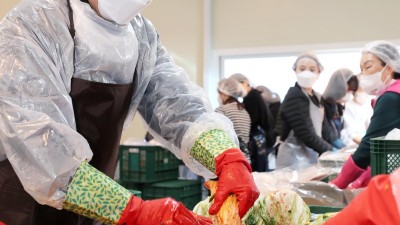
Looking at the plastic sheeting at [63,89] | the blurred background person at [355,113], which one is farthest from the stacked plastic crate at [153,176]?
the plastic sheeting at [63,89]

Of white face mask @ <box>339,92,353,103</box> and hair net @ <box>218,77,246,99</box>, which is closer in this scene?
hair net @ <box>218,77,246,99</box>

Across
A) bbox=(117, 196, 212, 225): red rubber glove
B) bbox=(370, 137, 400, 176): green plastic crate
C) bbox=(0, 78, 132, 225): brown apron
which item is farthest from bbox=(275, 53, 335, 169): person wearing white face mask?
bbox=(117, 196, 212, 225): red rubber glove

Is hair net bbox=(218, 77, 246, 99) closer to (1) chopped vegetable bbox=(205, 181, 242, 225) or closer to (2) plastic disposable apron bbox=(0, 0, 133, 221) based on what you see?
(2) plastic disposable apron bbox=(0, 0, 133, 221)

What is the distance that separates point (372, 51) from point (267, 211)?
66.0 inches

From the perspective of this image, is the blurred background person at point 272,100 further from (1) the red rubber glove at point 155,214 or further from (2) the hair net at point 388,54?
(1) the red rubber glove at point 155,214

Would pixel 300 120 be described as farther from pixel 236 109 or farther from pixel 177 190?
pixel 177 190

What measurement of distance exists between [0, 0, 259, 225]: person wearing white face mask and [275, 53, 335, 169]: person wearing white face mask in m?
2.44

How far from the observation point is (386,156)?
2.08m

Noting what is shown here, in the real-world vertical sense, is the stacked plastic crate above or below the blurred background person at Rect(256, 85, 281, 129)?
below

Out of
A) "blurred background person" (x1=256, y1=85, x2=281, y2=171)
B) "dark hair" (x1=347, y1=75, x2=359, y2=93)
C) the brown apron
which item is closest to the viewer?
the brown apron

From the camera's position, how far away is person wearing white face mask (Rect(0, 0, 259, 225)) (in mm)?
1325

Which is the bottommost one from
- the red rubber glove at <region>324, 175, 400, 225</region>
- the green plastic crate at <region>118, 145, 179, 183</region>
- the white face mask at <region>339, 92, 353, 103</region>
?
the green plastic crate at <region>118, 145, 179, 183</region>

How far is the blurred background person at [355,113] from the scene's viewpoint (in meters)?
5.23

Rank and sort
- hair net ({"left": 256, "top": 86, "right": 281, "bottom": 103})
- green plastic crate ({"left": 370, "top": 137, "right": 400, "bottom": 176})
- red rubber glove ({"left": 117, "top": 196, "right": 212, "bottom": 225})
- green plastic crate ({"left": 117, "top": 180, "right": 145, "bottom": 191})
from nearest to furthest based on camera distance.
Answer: red rubber glove ({"left": 117, "top": 196, "right": 212, "bottom": 225}) < green plastic crate ({"left": 370, "top": 137, "right": 400, "bottom": 176}) < green plastic crate ({"left": 117, "top": 180, "right": 145, "bottom": 191}) < hair net ({"left": 256, "top": 86, "right": 281, "bottom": 103})
